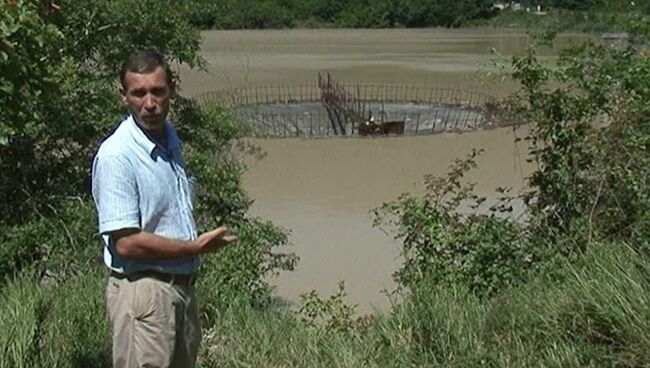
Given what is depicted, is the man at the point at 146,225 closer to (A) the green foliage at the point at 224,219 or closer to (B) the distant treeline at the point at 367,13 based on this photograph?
(A) the green foliage at the point at 224,219

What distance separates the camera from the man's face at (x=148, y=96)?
308 centimetres

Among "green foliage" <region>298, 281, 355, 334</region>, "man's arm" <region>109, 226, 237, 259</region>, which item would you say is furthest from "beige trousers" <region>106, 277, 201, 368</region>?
"green foliage" <region>298, 281, 355, 334</region>

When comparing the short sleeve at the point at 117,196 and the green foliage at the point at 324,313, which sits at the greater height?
the short sleeve at the point at 117,196

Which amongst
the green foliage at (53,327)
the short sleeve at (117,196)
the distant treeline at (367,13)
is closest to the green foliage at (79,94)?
the green foliage at (53,327)

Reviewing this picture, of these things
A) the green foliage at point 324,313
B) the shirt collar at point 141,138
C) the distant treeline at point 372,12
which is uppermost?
the shirt collar at point 141,138

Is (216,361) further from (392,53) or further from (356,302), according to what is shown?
(392,53)

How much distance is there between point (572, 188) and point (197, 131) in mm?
3731

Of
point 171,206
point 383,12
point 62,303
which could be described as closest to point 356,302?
point 62,303

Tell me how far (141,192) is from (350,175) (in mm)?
13536

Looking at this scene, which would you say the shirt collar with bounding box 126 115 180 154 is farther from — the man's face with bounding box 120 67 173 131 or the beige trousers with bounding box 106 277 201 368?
the beige trousers with bounding box 106 277 201 368

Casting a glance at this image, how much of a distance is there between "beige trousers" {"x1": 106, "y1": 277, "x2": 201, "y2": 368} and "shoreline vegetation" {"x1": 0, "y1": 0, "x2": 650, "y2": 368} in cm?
94

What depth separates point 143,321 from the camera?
10.2 feet

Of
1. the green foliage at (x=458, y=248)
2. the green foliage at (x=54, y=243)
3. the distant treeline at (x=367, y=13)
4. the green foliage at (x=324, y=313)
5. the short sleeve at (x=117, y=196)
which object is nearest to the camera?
the short sleeve at (x=117, y=196)

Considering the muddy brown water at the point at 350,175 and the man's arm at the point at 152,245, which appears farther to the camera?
the muddy brown water at the point at 350,175
